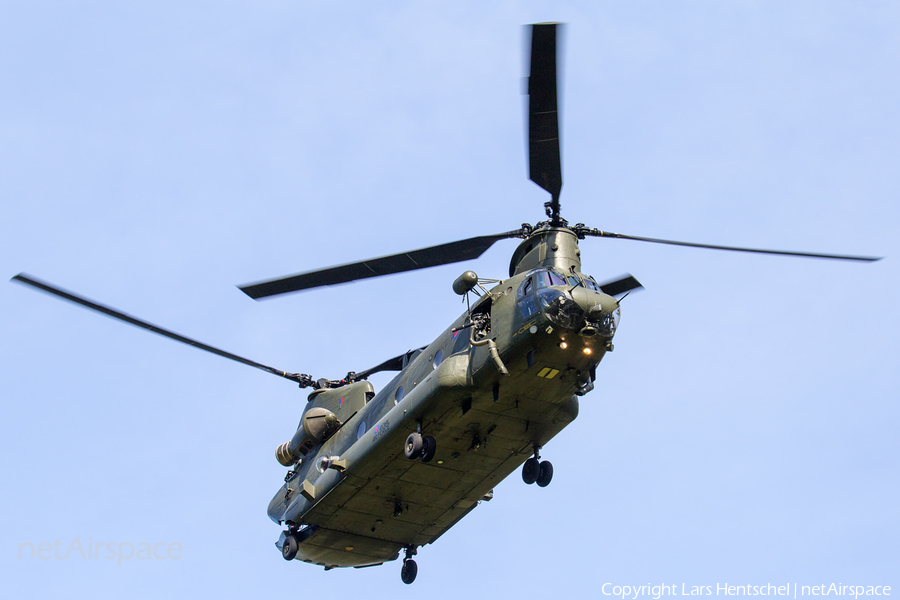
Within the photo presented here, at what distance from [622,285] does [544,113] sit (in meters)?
6.75

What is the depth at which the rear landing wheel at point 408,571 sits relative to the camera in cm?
3002

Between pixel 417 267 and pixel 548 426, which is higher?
pixel 417 267

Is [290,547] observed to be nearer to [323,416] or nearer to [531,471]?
[323,416]

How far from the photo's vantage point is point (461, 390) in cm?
2419

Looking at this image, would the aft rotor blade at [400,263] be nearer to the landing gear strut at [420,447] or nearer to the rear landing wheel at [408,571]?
the landing gear strut at [420,447]

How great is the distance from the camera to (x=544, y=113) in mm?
21547

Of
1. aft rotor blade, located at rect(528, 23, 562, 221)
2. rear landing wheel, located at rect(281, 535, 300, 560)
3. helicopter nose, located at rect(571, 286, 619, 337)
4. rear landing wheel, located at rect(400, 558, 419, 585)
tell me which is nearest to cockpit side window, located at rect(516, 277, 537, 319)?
helicopter nose, located at rect(571, 286, 619, 337)

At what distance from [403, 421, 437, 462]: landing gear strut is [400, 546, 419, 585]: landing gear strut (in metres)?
6.05

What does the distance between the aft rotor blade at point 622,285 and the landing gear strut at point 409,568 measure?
359 inches

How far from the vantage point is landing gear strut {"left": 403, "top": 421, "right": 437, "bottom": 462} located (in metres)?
24.8

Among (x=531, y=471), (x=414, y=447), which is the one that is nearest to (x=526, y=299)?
(x=414, y=447)

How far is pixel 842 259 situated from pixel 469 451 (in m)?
9.44

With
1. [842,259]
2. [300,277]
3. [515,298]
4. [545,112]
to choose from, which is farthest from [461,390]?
[842,259]

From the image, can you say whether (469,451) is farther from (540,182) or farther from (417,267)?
(540,182)
